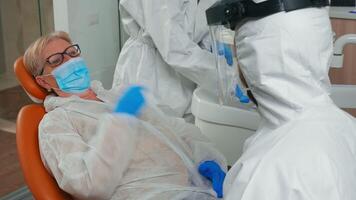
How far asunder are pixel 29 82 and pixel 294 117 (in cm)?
112

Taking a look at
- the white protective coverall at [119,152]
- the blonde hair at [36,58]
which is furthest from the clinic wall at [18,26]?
the white protective coverall at [119,152]

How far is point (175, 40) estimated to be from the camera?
2.27m

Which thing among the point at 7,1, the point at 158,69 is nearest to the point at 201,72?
the point at 158,69

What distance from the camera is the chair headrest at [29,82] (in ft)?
5.82

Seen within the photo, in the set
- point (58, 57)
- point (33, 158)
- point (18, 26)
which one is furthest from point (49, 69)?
point (18, 26)

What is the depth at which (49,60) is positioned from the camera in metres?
1.78

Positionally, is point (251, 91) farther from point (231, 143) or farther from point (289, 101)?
point (231, 143)

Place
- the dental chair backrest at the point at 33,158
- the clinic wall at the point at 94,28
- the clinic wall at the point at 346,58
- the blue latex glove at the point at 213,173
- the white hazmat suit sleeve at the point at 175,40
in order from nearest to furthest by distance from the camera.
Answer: the dental chair backrest at the point at 33,158 → the blue latex glove at the point at 213,173 → the white hazmat suit sleeve at the point at 175,40 → the clinic wall at the point at 346,58 → the clinic wall at the point at 94,28

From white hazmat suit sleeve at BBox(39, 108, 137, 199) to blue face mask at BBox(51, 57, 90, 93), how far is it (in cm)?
23

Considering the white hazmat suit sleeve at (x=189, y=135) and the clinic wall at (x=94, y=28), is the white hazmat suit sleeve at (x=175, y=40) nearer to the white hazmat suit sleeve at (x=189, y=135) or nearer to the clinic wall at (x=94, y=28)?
the white hazmat suit sleeve at (x=189, y=135)

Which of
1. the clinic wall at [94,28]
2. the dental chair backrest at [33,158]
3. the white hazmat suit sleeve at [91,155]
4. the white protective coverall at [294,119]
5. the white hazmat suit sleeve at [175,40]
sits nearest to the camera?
the white protective coverall at [294,119]

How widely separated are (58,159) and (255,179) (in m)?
0.75

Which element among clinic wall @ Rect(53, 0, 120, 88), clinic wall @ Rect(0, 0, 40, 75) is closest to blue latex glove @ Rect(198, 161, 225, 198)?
clinic wall @ Rect(53, 0, 120, 88)

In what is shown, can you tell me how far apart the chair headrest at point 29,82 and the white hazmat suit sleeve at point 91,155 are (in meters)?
0.26
